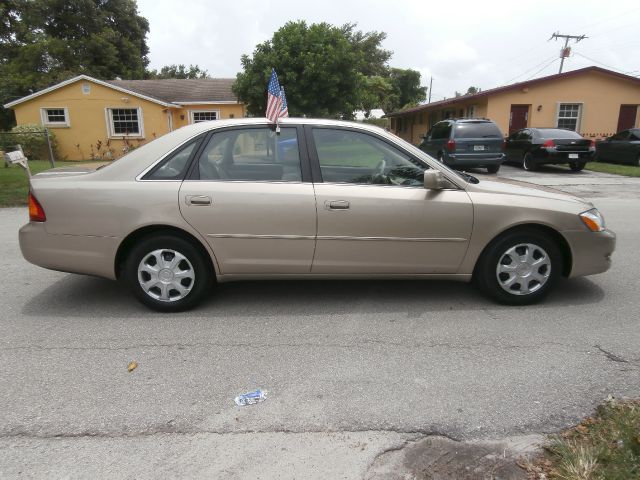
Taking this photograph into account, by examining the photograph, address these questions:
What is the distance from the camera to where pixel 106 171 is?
160 inches

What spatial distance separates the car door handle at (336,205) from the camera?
3.97 meters

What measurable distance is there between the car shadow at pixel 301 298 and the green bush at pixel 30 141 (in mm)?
19541

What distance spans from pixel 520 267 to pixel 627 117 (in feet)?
77.4

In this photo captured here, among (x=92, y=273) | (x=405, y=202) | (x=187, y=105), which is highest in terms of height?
(x=187, y=105)

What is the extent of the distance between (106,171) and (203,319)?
1.48m

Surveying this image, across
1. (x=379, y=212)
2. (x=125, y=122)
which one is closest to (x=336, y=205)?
(x=379, y=212)

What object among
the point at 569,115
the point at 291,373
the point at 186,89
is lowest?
the point at 291,373

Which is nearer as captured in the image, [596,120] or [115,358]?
[115,358]

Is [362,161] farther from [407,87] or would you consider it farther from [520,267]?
[407,87]

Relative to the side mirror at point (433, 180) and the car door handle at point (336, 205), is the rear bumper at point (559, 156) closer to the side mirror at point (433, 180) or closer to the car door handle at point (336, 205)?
the side mirror at point (433, 180)

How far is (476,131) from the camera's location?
15000mm

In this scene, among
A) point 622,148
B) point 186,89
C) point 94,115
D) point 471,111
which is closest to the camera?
point 622,148

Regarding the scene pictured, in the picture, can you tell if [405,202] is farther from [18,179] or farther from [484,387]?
[18,179]

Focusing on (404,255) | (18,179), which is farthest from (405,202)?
(18,179)
